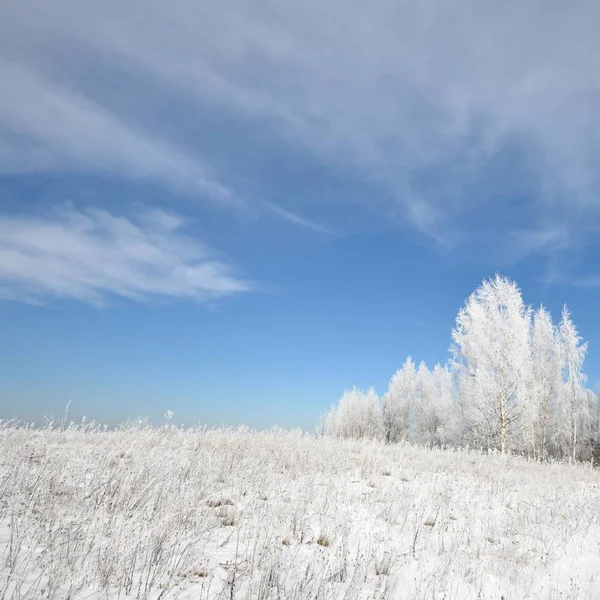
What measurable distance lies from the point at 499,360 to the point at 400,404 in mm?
23778

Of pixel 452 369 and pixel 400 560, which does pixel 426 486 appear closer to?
pixel 400 560

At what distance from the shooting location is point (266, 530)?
4.20 metres

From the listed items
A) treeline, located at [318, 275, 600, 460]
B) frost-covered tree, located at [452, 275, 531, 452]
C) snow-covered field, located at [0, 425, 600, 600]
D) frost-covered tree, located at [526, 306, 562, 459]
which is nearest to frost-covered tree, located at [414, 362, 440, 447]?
treeline, located at [318, 275, 600, 460]

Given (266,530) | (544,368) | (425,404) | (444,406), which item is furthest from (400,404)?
(266,530)

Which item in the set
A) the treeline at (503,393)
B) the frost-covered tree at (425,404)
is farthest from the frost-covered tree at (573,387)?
the frost-covered tree at (425,404)

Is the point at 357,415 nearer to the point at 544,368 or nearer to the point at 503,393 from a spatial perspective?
the point at 544,368

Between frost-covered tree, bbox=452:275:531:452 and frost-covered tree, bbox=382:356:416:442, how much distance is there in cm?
1977

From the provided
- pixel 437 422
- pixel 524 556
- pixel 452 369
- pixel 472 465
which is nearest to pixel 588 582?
pixel 524 556

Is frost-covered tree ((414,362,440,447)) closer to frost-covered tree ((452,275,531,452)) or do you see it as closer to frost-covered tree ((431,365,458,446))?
frost-covered tree ((431,365,458,446))

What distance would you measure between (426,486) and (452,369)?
2182 cm

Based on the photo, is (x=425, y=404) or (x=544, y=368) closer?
(x=544, y=368)

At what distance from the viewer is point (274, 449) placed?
972 centimetres

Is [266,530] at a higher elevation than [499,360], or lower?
lower

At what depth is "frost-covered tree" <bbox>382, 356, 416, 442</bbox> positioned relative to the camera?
4312 cm
